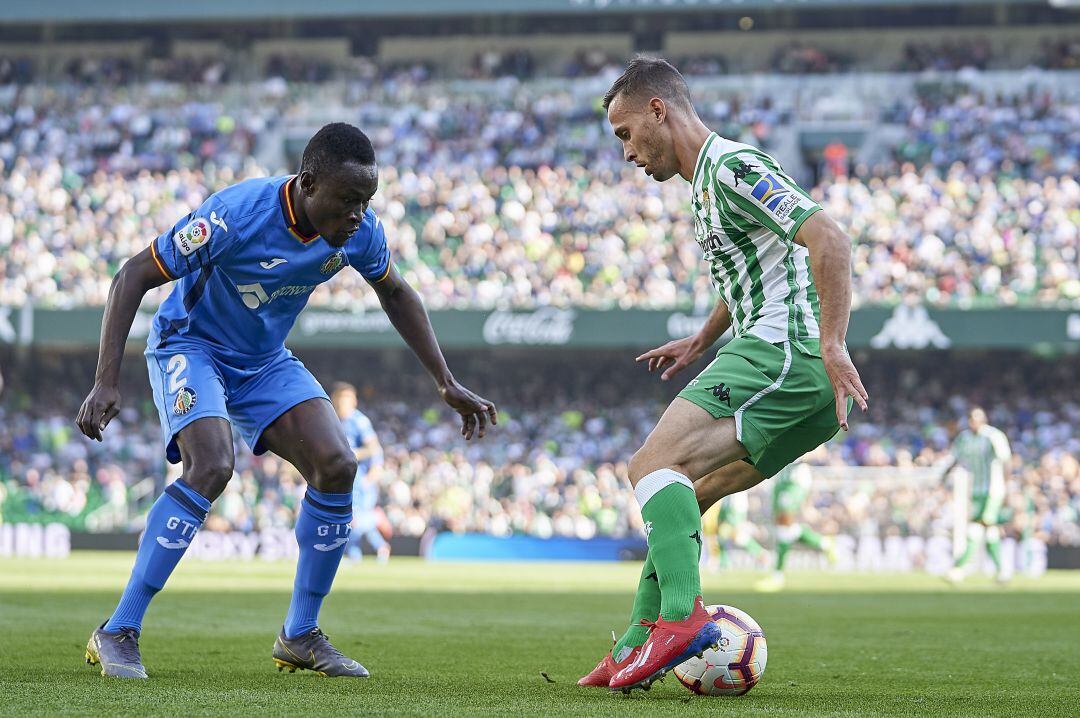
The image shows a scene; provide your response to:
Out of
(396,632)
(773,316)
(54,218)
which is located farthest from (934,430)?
(773,316)

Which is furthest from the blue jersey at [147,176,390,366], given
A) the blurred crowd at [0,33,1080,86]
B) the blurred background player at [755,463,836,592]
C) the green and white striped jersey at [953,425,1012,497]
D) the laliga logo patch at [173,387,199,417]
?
the blurred crowd at [0,33,1080,86]

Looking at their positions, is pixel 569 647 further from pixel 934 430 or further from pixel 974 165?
pixel 974 165

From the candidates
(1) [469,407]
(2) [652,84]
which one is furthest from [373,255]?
(2) [652,84]

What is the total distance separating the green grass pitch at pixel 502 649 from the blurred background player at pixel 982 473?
1584 millimetres

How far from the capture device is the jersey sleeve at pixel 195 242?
542 cm

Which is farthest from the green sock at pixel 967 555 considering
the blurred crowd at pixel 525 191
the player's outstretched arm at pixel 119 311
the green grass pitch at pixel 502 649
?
the player's outstretched arm at pixel 119 311

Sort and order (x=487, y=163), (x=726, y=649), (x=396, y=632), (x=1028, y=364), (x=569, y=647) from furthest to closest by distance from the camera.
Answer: (x=487, y=163) < (x=1028, y=364) < (x=396, y=632) < (x=569, y=647) < (x=726, y=649)

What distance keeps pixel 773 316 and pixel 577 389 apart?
26.3 m

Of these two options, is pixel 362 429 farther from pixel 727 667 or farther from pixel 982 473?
pixel 727 667

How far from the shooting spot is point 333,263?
229 inches

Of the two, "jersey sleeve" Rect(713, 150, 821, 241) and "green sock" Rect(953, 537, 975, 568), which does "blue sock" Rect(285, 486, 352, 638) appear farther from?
"green sock" Rect(953, 537, 975, 568)

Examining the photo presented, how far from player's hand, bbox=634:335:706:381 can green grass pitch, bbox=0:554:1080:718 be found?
133 cm

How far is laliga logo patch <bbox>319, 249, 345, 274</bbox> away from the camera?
577cm

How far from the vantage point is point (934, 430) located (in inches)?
1113
